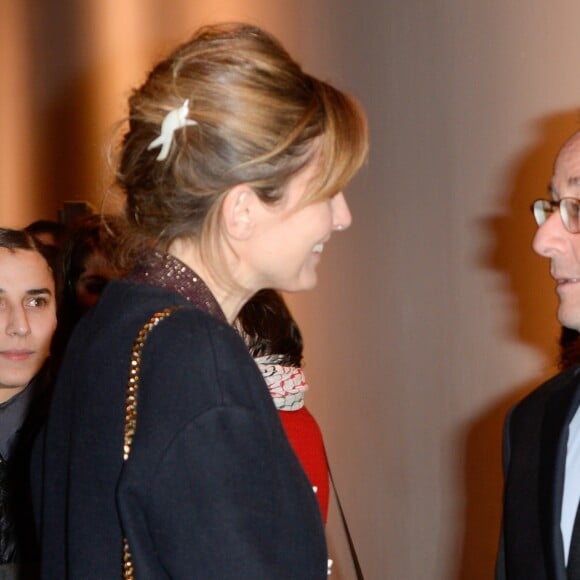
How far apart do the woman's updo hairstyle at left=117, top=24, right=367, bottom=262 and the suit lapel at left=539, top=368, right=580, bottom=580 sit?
0.76 meters

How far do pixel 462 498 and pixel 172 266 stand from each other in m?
2.71

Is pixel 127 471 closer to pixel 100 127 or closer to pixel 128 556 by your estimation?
pixel 128 556

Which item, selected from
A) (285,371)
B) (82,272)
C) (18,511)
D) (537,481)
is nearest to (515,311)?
(285,371)

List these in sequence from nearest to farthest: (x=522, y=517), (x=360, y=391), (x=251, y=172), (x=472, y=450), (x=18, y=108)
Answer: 1. (x=251, y=172)
2. (x=522, y=517)
3. (x=472, y=450)
4. (x=360, y=391)
5. (x=18, y=108)

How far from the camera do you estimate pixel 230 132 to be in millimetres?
1285

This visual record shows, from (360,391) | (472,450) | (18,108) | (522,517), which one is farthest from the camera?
(18,108)

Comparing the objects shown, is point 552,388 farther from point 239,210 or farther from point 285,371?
point 239,210

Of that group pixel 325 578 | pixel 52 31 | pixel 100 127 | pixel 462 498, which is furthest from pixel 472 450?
pixel 52 31

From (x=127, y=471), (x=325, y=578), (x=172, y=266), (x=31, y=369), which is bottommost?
(x=31, y=369)

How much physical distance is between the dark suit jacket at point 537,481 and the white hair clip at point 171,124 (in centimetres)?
96

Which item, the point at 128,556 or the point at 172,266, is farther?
the point at 172,266

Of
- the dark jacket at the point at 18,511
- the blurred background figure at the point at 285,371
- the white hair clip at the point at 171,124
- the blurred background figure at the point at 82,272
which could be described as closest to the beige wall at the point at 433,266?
the blurred background figure at the point at 285,371

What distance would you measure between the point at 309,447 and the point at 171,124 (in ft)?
4.45

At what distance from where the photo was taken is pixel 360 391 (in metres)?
4.29
